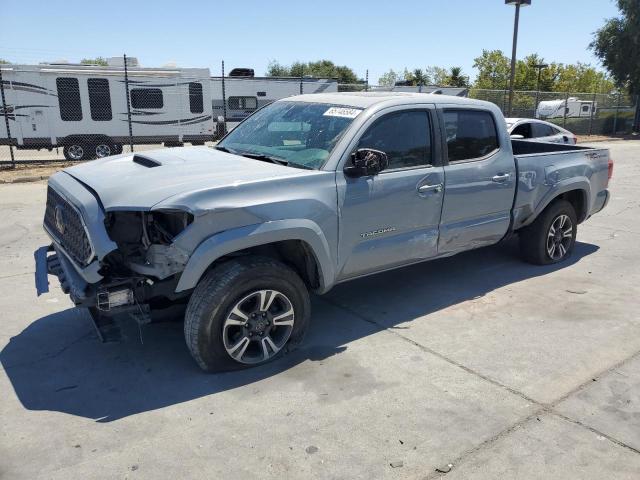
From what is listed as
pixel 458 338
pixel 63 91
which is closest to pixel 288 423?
pixel 458 338

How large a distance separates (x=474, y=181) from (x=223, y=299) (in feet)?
8.60

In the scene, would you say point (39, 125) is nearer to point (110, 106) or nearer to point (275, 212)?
point (110, 106)

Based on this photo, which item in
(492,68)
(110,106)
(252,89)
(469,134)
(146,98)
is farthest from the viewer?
(492,68)

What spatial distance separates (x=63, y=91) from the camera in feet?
55.7

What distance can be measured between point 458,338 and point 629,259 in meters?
3.56

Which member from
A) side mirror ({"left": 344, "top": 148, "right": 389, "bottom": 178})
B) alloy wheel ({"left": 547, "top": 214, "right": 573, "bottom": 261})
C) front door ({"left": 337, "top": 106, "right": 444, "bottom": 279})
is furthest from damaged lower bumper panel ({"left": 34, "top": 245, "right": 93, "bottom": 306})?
alloy wheel ({"left": 547, "top": 214, "right": 573, "bottom": 261})

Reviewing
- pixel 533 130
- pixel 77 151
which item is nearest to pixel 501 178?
pixel 533 130

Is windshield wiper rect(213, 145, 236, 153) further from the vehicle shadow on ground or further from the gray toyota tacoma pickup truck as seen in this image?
the vehicle shadow on ground

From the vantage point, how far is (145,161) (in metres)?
4.11

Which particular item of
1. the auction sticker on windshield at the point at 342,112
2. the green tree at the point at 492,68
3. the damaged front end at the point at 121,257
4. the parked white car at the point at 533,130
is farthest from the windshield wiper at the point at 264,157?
the green tree at the point at 492,68

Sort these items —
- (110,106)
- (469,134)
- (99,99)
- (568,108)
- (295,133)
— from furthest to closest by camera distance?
(568,108) → (110,106) → (99,99) → (469,134) → (295,133)

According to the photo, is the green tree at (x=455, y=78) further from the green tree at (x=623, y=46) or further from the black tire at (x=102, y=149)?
the black tire at (x=102, y=149)

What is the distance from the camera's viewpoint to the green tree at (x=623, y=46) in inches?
1261

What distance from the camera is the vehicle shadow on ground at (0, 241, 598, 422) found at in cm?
347
